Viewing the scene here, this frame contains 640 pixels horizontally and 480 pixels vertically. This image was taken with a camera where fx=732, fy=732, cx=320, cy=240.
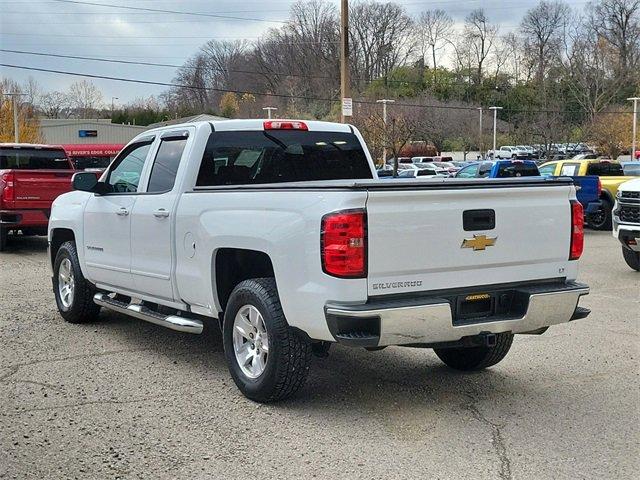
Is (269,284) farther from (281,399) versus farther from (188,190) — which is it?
(188,190)

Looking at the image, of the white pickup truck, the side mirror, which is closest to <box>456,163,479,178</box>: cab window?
the white pickup truck

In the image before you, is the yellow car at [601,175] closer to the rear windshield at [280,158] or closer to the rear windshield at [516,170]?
the rear windshield at [516,170]

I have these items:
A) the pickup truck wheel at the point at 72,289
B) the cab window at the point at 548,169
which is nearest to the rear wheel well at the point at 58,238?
the pickup truck wheel at the point at 72,289

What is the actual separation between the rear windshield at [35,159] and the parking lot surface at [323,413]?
9.33 m

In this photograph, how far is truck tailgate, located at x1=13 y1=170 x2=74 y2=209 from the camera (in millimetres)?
13375

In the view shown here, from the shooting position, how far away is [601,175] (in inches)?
772

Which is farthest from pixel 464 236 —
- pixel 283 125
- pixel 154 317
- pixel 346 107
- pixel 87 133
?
pixel 87 133

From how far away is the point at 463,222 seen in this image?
4598 millimetres

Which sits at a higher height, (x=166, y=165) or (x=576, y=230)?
(x=166, y=165)

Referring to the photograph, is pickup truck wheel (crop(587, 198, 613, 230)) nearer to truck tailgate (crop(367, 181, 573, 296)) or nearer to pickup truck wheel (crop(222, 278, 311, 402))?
truck tailgate (crop(367, 181, 573, 296))

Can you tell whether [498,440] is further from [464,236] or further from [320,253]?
[320,253]

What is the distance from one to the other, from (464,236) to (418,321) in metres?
0.64

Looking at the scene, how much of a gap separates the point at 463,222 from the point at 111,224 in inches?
140

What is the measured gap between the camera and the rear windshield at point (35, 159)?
15.6 m
